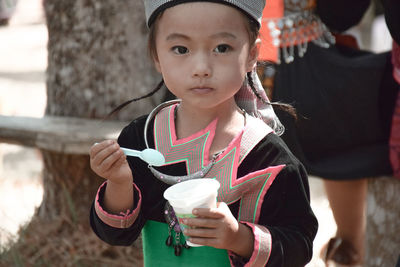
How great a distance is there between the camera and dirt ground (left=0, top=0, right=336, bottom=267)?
4277 millimetres

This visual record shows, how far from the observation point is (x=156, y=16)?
1.73 m

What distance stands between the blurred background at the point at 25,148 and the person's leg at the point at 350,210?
21 cm

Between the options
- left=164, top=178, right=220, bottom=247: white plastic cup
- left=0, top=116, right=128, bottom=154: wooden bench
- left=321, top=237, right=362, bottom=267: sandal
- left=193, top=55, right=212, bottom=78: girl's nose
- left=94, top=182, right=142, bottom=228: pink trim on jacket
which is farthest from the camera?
left=321, top=237, right=362, bottom=267: sandal

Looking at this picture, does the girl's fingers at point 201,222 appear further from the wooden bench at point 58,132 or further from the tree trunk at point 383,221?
the tree trunk at point 383,221

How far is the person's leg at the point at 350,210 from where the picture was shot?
10.9ft

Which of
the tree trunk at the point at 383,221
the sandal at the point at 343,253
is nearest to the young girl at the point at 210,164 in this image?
the tree trunk at the point at 383,221

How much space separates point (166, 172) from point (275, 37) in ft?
4.69

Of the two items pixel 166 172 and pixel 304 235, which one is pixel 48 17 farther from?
pixel 304 235

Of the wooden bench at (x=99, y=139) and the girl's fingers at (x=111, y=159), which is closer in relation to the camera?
the girl's fingers at (x=111, y=159)

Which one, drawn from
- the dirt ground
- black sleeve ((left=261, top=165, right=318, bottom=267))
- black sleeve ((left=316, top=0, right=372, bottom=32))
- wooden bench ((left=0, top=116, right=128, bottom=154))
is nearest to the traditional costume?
black sleeve ((left=316, top=0, right=372, bottom=32))

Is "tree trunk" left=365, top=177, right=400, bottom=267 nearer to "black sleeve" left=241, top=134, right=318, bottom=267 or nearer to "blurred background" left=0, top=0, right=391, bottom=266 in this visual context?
"blurred background" left=0, top=0, right=391, bottom=266

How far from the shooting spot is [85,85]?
3.20m

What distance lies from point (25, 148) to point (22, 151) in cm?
19

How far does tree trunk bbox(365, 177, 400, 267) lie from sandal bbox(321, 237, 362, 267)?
0.32 metres
